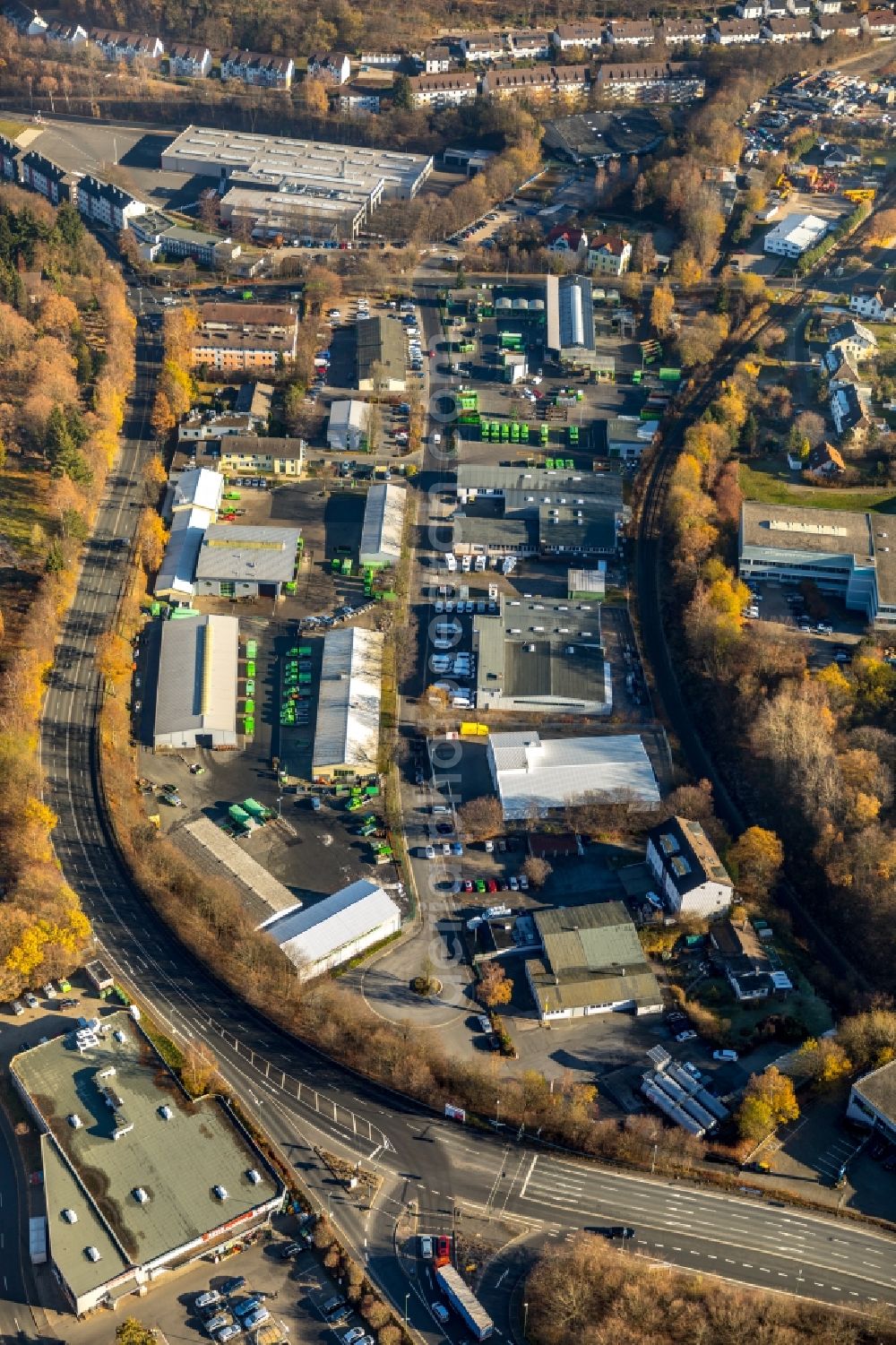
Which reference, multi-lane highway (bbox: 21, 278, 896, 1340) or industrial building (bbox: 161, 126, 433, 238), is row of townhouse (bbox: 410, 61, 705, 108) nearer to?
industrial building (bbox: 161, 126, 433, 238)

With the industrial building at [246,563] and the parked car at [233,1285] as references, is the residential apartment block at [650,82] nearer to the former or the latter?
the industrial building at [246,563]

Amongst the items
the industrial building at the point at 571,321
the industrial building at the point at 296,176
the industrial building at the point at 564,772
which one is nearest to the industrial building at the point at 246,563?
the industrial building at the point at 564,772

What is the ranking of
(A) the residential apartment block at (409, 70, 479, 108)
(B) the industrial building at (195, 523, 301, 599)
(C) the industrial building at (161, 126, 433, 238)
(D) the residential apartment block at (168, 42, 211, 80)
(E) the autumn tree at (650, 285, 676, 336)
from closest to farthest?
1. (B) the industrial building at (195, 523, 301, 599)
2. (E) the autumn tree at (650, 285, 676, 336)
3. (C) the industrial building at (161, 126, 433, 238)
4. (A) the residential apartment block at (409, 70, 479, 108)
5. (D) the residential apartment block at (168, 42, 211, 80)

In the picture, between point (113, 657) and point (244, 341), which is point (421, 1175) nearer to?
point (113, 657)

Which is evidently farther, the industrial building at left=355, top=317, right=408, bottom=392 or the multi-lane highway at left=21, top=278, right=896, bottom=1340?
the industrial building at left=355, top=317, right=408, bottom=392

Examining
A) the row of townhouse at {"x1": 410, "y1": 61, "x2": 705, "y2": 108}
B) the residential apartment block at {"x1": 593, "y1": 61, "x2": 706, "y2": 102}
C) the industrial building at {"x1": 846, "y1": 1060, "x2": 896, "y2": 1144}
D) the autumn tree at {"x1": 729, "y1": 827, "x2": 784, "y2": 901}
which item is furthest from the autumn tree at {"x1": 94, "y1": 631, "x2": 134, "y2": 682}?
the residential apartment block at {"x1": 593, "y1": 61, "x2": 706, "y2": 102}

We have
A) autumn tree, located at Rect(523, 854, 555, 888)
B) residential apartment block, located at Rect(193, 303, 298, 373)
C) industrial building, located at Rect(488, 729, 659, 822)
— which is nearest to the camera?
autumn tree, located at Rect(523, 854, 555, 888)

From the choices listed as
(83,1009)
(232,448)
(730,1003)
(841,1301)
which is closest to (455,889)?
(730,1003)

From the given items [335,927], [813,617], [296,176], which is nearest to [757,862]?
[335,927]

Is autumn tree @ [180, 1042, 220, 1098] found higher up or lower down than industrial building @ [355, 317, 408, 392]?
lower down

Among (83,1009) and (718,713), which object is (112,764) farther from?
(718,713)
